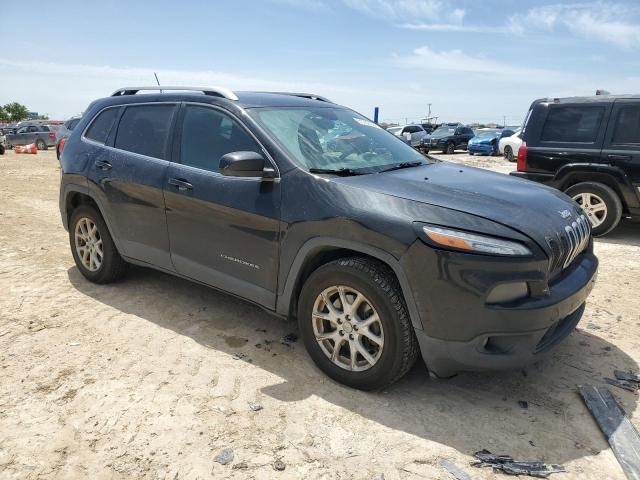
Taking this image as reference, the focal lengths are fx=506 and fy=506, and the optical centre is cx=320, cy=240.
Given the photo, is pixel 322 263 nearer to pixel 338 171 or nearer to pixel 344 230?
pixel 344 230

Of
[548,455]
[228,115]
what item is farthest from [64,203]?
[548,455]

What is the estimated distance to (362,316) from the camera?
3.01 metres

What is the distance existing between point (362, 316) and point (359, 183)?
31.5 inches

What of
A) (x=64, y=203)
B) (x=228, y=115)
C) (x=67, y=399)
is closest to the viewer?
(x=67, y=399)

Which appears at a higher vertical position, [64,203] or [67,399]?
[64,203]

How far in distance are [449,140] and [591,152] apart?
20072 mm

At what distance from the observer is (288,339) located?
3.80 m

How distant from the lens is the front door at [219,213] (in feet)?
10.9

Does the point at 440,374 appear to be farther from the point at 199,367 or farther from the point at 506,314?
the point at 199,367

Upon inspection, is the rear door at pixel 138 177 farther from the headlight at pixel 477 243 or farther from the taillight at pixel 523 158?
the taillight at pixel 523 158

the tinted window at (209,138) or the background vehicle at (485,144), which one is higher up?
the tinted window at (209,138)

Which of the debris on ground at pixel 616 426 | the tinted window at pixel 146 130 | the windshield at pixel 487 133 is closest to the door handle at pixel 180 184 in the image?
the tinted window at pixel 146 130

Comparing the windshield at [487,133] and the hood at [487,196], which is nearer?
the hood at [487,196]

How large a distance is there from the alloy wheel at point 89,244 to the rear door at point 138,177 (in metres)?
0.40
